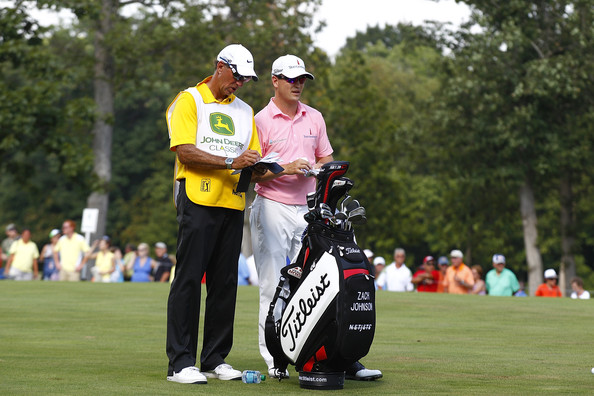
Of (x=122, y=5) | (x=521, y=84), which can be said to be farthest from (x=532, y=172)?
(x=122, y=5)

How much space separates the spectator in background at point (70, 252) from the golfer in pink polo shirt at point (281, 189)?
16776 mm

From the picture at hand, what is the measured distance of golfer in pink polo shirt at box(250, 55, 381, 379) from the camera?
7359 mm

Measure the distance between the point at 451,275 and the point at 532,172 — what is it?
2170 cm

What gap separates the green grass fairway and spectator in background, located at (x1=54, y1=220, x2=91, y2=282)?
23.5ft

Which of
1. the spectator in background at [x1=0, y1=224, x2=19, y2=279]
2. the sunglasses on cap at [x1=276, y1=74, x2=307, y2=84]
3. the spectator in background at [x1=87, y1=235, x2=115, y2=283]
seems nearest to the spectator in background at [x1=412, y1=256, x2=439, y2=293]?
the spectator in background at [x1=87, y1=235, x2=115, y2=283]

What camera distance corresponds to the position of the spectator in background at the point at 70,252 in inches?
929

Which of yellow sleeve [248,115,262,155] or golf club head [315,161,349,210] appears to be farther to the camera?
yellow sleeve [248,115,262,155]

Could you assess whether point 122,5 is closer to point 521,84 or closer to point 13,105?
point 13,105

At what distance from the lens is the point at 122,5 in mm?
38062

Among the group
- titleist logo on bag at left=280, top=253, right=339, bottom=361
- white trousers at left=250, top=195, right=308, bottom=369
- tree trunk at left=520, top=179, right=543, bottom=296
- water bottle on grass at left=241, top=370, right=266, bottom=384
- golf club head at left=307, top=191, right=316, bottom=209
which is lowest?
water bottle on grass at left=241, top=370, right=266, bottom=384

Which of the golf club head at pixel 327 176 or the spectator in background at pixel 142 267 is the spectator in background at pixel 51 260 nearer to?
the spectator in background at pixel 142 267

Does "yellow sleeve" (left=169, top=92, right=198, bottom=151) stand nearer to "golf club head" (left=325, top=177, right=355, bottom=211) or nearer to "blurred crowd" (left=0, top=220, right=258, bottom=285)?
"golf club head" (left=325, top=177, right=355, bottom=211)

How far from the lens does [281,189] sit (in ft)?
24.2

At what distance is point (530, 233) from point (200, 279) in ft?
119
